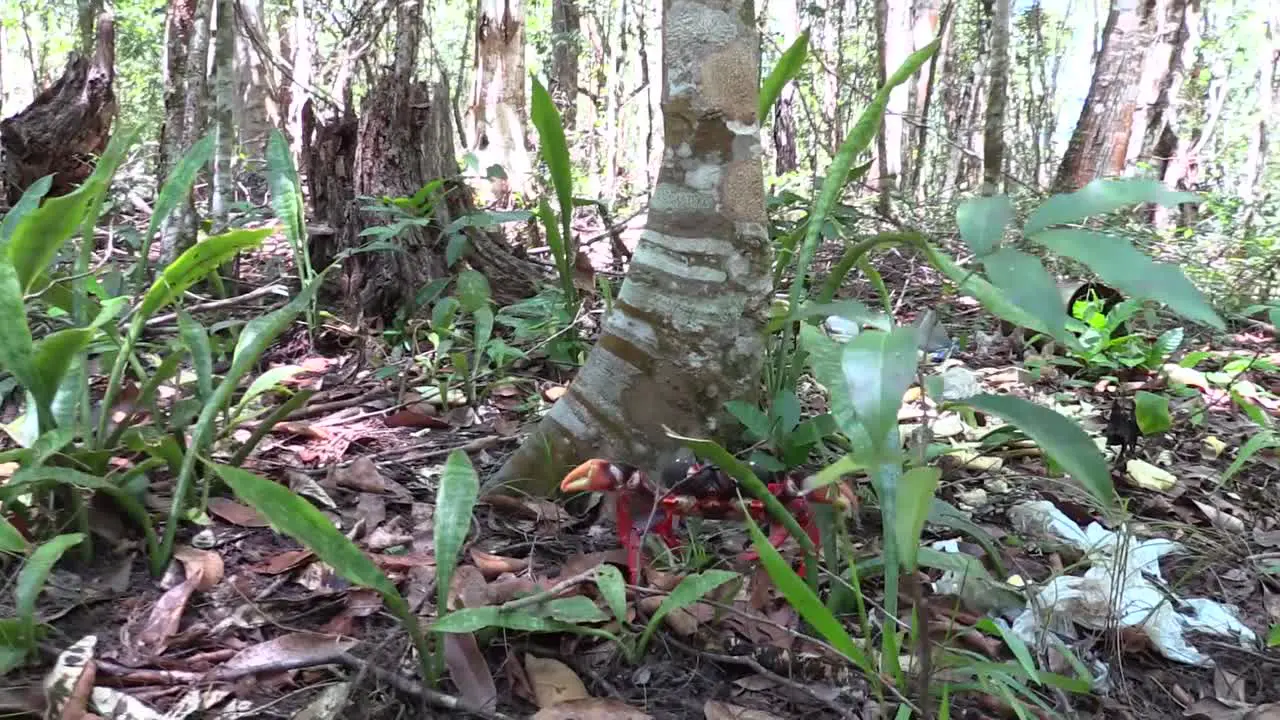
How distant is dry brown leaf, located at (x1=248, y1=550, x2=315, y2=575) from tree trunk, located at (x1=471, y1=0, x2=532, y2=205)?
474cm

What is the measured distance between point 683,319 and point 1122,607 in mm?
916

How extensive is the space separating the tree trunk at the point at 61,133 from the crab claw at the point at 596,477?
140 inches

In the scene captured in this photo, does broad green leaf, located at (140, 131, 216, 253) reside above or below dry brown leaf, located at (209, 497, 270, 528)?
above

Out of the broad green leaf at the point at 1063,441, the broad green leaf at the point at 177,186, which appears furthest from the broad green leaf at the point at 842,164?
the broad green leaf at the point at 177,186

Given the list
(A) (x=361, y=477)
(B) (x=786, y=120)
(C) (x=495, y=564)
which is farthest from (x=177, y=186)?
(B) (x=786, y=120)

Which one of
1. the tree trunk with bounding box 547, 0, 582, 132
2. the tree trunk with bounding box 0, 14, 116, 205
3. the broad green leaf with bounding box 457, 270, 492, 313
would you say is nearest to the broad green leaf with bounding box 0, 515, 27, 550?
the broad green leaf with bounding box 457, 270, 492, 313

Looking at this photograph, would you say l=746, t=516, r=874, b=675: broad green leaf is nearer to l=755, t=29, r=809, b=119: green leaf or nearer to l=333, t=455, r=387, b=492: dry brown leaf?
l=333, t=455, r=387, b=492: dry brown leaf

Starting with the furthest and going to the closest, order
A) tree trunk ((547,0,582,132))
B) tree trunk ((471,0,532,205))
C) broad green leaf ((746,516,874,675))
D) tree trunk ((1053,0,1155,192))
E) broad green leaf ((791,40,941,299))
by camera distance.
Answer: tree trunk ((547,0,582,132)) → tree trunk ((471,0,532,205)) → tree trunk ((1053,0,1155,192)) → broad green leaf ((791,40,941,299)) → broad green leaf ((746,516,874,675))

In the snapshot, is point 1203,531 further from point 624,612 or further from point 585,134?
point 585,134

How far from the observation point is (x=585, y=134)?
8.20 meters

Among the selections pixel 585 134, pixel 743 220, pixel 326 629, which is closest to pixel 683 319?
pixel 743 220

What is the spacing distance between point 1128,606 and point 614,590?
0.85 m

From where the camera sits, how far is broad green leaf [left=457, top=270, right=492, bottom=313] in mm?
2473

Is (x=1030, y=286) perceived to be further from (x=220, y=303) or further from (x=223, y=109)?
(x=223, y=109)
